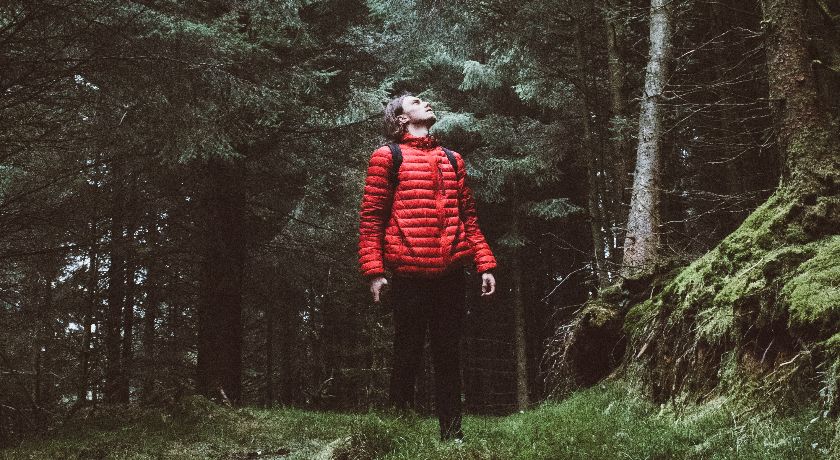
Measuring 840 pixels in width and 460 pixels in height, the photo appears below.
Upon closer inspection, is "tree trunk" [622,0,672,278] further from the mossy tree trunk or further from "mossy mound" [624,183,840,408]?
"mossy mound" [624,183,840,408]

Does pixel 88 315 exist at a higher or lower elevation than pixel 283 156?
lower

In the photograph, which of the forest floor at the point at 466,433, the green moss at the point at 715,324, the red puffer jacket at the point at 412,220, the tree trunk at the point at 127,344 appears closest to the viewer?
the forest floor at the point at 466,433

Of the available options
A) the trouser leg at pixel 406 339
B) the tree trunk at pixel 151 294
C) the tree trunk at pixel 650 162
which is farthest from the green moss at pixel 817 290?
the tree trunk at pixel 151 294

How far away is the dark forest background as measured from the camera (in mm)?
5586

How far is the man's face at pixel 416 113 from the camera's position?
409 centimetres

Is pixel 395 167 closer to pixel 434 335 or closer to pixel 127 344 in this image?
pixel 434 335

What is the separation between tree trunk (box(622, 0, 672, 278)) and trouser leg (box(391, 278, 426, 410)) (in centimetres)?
433

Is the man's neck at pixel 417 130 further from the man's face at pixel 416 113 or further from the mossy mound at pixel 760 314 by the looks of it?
the mossy mound at pixel 760 314

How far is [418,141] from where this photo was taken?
4.07m

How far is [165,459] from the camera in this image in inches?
185

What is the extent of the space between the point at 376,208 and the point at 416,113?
29.5 inches

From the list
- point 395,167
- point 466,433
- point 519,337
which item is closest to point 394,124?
point 395,167

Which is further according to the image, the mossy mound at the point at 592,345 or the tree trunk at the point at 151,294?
the tree trunk at the point at 151,294

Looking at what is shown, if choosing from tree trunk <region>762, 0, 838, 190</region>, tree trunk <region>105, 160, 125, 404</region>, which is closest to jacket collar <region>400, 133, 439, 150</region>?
tree trunk <region>762, 0, 838, 190</region>
